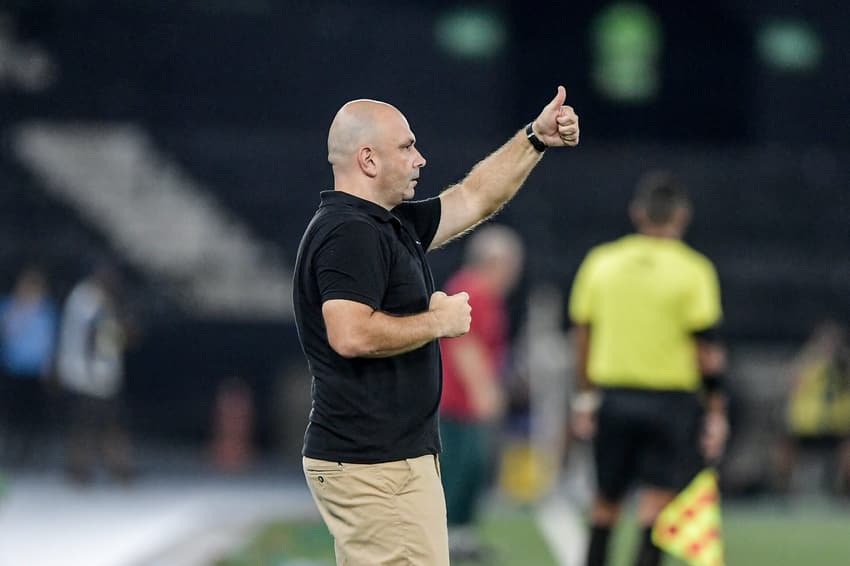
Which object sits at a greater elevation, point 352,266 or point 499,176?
point 499,176

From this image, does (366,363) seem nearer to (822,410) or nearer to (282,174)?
(822,410)

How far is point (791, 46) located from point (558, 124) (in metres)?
19.7

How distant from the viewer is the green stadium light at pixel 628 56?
1044 inches

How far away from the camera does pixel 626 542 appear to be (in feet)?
45.1

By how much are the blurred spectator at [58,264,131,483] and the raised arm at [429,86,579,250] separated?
1239 centimetres

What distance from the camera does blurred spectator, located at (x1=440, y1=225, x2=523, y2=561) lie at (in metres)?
11.9

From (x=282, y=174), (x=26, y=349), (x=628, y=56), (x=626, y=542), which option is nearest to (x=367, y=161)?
(x=626, y=542)

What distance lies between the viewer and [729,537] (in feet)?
48.1

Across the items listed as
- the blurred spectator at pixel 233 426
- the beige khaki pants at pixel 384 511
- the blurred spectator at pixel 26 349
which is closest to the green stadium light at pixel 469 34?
the blurred spectator at pixel 233 426

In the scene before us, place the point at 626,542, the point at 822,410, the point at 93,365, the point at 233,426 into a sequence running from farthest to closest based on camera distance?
1. the point at 233,426
2. the point at 822,410
3. the point at 93,365
4. the point at 626,542

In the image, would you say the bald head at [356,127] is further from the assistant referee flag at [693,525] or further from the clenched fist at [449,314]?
the assistant referee flag at [693,525]

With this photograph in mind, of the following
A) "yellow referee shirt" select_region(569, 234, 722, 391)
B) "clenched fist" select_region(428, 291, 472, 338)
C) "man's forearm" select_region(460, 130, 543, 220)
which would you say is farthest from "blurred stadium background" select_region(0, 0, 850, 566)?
"clenched fist" select_region(428, 291, 472, 338)

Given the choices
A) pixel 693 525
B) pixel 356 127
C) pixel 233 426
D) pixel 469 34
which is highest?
pixel 469 34

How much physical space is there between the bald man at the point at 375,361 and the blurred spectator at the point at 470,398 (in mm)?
5387
